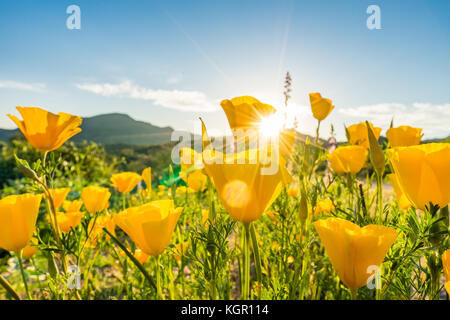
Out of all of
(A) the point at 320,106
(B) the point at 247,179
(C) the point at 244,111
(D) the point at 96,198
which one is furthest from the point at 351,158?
(D) the point at 96,198

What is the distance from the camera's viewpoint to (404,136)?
28.0 inches

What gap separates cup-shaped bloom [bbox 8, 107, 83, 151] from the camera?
22.5 inches

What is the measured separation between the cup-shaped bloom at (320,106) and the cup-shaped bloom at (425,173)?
55 centimetres

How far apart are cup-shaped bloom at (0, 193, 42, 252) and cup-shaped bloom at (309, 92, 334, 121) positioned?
81cm

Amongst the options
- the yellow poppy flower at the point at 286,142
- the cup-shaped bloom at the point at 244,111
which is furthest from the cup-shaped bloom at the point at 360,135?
the cup-shaped bloom at the point at 244,111

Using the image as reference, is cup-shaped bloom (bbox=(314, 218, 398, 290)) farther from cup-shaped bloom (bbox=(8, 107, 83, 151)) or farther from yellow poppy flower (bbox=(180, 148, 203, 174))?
cup-shaped bloom (bbox=(8, 107, 83, 151))

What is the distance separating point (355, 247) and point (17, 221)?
1.83 feet

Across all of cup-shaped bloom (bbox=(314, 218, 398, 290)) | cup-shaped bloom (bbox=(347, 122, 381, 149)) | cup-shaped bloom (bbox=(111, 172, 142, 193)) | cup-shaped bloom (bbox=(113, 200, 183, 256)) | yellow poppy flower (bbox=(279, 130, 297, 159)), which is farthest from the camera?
cup-shaped bloom (bbox=(111, 172, 142, 193))

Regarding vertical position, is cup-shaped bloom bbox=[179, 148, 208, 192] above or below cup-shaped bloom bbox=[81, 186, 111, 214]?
above

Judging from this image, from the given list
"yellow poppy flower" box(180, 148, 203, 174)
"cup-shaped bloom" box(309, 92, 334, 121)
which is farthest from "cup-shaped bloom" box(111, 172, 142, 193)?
"cup-shaped bloom" box(309, 92, 334, 121)

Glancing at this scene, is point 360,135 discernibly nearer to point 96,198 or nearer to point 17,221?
point 96,198
